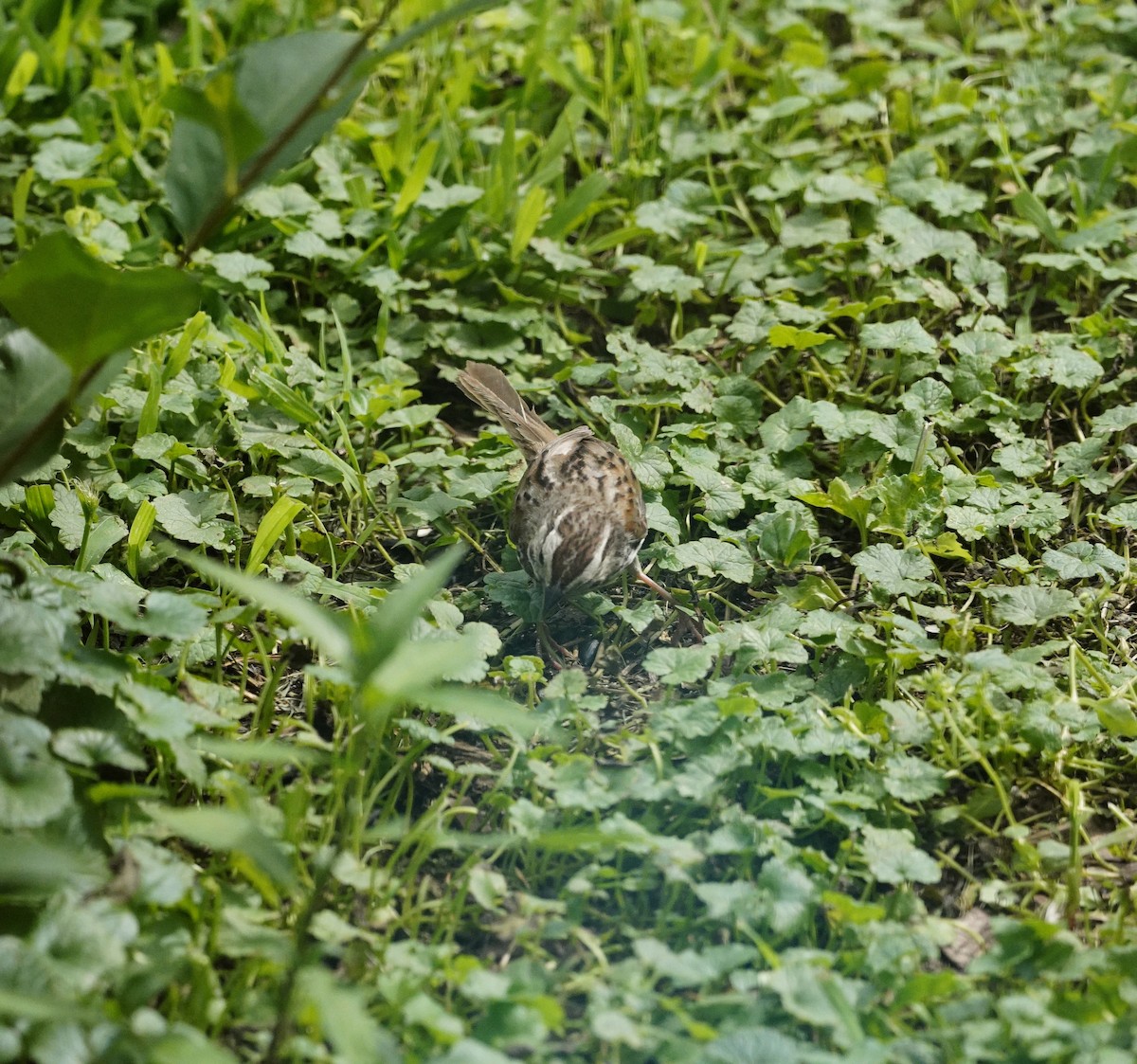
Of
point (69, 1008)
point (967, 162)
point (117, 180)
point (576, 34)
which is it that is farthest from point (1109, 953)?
point (576, 34)

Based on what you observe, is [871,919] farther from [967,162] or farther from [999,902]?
[967,162]

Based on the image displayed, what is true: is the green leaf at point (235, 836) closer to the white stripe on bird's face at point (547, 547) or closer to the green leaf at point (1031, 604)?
the white stripe on bird's face at point (547, 547)

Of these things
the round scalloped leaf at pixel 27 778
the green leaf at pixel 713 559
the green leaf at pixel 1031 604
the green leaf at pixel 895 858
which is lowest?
the green leaf at pixel 895 858

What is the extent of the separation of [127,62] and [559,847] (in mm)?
4333

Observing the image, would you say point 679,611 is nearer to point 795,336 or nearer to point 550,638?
point 550,638

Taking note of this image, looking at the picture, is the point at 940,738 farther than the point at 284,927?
Yes

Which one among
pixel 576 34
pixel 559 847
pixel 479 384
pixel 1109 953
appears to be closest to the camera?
pixel 1109 953

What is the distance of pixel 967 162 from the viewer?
223 inches

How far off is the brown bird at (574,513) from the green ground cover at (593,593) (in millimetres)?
158

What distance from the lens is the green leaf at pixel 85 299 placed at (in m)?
2.78

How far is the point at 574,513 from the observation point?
12.9 feet

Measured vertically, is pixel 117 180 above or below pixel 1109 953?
above

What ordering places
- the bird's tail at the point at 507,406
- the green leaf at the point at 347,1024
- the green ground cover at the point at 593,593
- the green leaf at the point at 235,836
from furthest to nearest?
the bird's tail at the point at 507,406
the green ground cover at the point at 593,593
the green leaf at the point at 235,836
the green leaf at the point at 347,1024

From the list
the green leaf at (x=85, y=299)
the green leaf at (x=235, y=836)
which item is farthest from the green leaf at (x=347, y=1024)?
the green leaf at (x=85, y=299)
